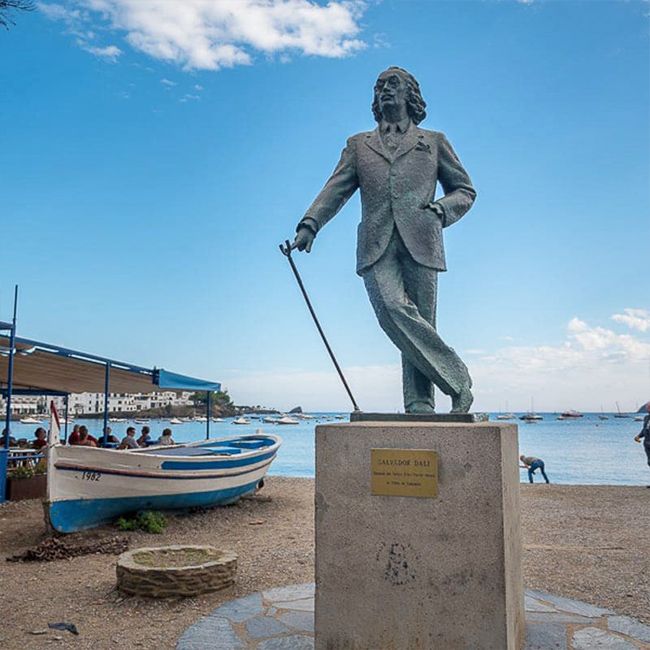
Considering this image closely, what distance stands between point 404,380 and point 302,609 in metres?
1.80

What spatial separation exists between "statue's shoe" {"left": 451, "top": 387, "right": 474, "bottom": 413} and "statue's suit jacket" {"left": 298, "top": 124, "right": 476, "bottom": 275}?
81cm

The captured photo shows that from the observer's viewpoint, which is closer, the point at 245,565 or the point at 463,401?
the point at 463,401

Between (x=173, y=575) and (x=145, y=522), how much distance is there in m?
3.97

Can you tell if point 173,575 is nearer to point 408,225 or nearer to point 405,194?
point 408,225

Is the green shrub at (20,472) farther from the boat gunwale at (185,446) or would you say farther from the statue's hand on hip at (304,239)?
the statue's hand on hip at (304,239)

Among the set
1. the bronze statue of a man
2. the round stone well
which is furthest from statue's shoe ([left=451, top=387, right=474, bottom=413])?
the round stone well

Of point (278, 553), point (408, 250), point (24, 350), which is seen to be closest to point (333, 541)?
point (408, 250)

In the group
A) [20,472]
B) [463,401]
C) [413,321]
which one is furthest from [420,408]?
[20,472]

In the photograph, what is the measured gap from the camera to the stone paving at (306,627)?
373cm

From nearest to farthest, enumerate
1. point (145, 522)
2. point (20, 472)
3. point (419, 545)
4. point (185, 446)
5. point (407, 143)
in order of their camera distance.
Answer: point (419, 545), point (407, 143), point (145, 522), point (20, 472), point (185, 446)

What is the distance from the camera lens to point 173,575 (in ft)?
16.5

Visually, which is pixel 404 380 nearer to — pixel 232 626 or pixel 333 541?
pixel 333 541

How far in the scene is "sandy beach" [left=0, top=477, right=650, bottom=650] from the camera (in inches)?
181

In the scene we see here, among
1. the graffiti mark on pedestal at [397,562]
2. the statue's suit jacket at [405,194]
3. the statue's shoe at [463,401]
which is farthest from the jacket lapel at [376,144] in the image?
the graffiti mark on pedestal at [397,562]
